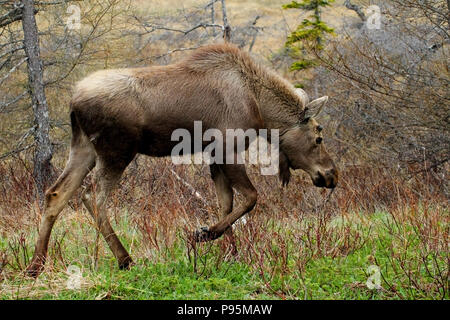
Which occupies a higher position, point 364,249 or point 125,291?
point 125,291

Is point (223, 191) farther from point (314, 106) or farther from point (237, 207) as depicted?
point (314, 106)

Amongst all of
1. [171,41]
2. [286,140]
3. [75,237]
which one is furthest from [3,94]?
[171,41]

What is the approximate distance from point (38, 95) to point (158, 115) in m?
5.05

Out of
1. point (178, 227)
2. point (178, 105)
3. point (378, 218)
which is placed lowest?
point (378, 218)

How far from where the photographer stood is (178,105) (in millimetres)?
5766

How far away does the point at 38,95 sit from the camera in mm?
9914

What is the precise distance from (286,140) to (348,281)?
2.28 metres

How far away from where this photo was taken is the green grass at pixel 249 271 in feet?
14.8

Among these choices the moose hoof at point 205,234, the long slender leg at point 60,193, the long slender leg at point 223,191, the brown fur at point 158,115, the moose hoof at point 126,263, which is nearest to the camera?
the long slender leg at point 60,193

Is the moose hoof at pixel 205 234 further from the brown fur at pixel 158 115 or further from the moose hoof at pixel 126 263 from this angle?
the moose hoof at pixel 126 263

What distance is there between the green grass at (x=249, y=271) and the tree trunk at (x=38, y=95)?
415 centimetres

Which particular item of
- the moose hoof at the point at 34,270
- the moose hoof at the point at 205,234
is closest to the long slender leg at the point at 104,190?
the moose hoof at the point at 34,270
